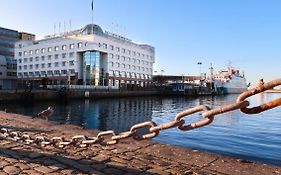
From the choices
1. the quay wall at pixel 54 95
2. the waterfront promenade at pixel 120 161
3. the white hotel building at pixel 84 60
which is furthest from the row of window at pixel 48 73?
the waterfront promenade at pixel 120 161

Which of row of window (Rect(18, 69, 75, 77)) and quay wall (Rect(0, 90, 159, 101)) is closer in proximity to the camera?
quay wall (Rect(0, 90, 159, 101))

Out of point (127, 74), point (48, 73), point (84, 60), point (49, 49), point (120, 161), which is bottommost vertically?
point (120, 161)

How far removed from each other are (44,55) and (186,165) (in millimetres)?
90618

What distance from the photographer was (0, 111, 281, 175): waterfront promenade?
16.5 ft

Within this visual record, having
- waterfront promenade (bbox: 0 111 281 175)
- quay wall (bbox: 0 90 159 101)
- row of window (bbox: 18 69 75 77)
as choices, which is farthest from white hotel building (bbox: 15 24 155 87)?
waterfront promenade (bbox: 0 111 281 175)

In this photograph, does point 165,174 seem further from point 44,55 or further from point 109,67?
→ point 44,55

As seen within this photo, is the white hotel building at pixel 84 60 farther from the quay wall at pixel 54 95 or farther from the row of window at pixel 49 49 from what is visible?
the quay wall at pixel 54 95

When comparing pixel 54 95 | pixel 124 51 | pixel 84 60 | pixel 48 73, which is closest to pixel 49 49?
pixel 48 73

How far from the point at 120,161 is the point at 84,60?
7758cm

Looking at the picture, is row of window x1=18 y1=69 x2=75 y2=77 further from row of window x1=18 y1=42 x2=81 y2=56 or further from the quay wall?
the quay wall

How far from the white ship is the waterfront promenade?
100757mm

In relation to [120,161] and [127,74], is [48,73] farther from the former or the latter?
[120,161]

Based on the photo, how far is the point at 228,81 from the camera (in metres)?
114

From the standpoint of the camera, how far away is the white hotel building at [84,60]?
79.9 metres
